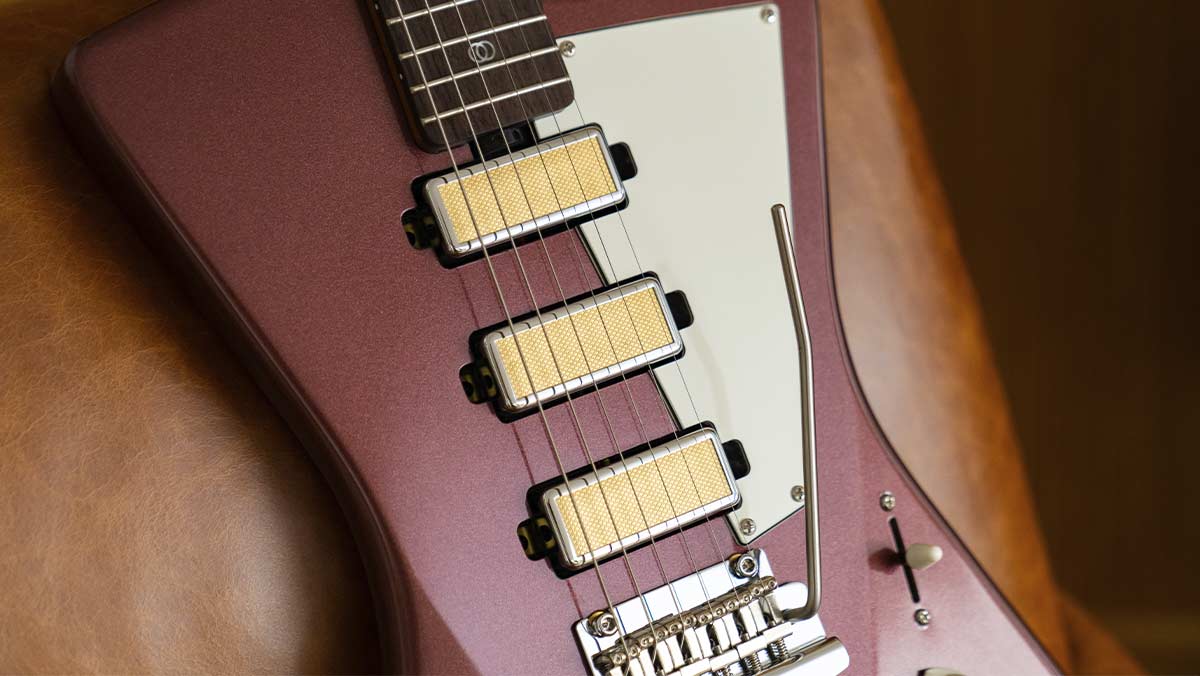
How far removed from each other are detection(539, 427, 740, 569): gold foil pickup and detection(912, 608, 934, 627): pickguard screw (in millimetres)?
175

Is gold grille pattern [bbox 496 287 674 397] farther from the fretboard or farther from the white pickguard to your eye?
the fretboard

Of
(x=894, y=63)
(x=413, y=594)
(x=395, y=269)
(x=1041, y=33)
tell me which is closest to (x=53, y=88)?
(x=395, y=269)

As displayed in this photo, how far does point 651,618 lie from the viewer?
0.67 metres

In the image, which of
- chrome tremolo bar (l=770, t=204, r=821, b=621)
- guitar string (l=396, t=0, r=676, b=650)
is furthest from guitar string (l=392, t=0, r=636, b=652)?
chrome tremolo bar (l=770, t=204, r=821, b=621)

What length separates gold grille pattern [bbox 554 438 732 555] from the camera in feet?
2.16

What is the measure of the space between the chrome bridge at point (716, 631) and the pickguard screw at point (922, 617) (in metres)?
0.08

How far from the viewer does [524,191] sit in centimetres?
69

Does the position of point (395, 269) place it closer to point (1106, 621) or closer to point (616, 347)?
point (616, 347)

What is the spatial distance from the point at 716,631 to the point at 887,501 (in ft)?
0.60

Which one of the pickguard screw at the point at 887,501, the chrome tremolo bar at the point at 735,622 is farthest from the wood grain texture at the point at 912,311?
the chrome tremolo bar at the point at 735,622

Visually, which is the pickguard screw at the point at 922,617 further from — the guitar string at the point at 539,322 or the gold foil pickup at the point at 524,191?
the gold foil pickup at the point at 524,191

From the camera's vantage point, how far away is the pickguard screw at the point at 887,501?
77 cm

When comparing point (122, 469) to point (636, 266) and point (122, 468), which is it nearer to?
point (122, 468)

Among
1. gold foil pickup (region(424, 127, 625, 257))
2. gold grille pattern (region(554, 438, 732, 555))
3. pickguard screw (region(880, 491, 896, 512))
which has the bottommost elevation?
pickguard screw (region(880, 491, 896, 512))
